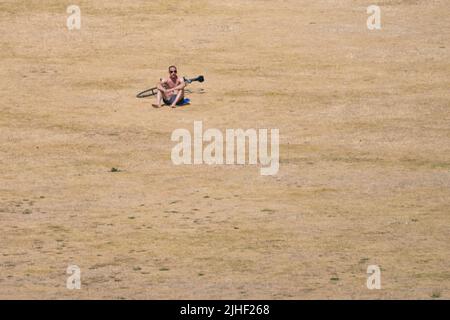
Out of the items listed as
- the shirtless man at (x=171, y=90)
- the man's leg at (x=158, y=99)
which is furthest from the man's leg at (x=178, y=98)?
the man's leg at (x=158, y=99)

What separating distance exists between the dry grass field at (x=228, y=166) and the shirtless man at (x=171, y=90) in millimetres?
506

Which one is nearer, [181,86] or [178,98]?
[181,86]

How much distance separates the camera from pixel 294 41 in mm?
40500

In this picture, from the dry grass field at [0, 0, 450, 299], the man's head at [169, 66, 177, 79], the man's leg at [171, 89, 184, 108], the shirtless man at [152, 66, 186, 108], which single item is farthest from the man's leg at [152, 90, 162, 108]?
the man's head at [169, 66, 177, 79]

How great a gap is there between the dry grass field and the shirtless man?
506 millimetres

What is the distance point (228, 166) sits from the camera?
95.3 feet

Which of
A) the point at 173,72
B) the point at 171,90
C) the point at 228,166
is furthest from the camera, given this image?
the point at 171,90

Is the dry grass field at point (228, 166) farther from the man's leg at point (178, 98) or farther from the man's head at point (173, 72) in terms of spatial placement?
the man's head at point (173, 72)

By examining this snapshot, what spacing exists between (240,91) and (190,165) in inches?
276

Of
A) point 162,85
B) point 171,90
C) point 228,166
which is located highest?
point 162,85

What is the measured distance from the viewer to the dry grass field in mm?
21953

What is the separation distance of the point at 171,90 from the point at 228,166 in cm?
567

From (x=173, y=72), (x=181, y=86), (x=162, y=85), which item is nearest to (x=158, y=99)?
(x=162, y=85)

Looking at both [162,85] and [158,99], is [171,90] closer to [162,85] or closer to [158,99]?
[162,85]
